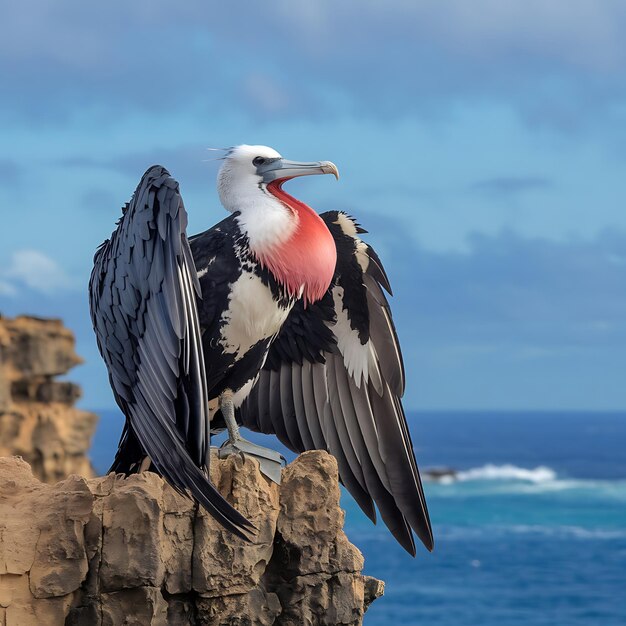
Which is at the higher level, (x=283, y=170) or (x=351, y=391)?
(x=283, y=170)

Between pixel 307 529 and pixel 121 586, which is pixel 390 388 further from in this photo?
pixel 121 586

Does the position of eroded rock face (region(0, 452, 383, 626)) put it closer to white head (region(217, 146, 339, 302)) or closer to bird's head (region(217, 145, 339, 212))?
white head (region(217, 146, 339, 302))

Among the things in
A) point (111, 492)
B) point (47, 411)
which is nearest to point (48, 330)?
point (47, 411)

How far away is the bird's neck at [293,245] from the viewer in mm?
7562

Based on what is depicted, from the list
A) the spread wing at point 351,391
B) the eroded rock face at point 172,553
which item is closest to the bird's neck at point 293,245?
the spread wing at point 351,391

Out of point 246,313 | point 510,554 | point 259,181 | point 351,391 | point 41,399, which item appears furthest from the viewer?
point 510,554

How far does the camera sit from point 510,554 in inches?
1818

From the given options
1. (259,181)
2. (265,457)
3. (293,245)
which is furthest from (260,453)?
(259,181)

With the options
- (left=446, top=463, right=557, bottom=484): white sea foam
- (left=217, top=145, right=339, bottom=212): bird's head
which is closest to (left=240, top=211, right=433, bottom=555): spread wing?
(left=217, top=145, right=339, bottom=212): bird's head

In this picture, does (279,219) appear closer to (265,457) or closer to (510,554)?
(265,457)

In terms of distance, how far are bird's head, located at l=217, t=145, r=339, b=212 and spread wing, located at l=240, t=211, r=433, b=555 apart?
0.84 metres

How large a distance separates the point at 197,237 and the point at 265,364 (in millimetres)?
1427

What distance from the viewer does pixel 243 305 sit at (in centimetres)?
755

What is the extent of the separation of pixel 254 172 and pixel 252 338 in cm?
113
